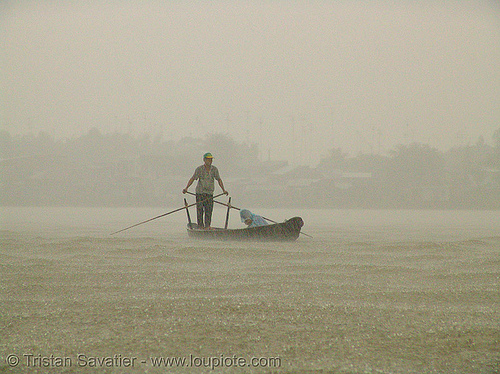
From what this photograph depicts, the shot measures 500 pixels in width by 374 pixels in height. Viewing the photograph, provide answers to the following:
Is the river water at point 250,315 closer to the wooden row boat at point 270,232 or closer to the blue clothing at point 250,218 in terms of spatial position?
the wooden row boat at point 270,232

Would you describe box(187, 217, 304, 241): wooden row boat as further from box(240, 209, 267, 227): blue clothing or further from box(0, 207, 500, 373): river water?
box(0, 207, 500, 373): river water

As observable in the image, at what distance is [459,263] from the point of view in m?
3.80

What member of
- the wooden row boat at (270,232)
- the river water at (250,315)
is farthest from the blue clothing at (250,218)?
the river water at (250,315)

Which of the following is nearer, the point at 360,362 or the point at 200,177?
the point at 360,362

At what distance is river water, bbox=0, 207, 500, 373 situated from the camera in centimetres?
177

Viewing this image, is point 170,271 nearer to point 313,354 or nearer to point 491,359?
point 313,354

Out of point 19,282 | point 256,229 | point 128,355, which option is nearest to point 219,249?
point 256,229

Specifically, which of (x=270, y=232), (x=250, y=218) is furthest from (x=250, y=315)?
(x=250, y=218)

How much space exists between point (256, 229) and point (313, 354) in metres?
3.76

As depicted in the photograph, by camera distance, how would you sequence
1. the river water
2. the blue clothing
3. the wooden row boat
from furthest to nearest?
the blue clothing < the wooden row boat < the river water

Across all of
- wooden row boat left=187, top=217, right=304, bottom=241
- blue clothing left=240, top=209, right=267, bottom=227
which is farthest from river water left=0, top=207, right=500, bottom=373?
blue clothing left=240, top=209, right=267, bottom=227

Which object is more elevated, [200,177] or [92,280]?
[200,177]

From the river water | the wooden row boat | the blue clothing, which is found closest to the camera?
the river water

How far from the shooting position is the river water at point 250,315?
1.77 meters
